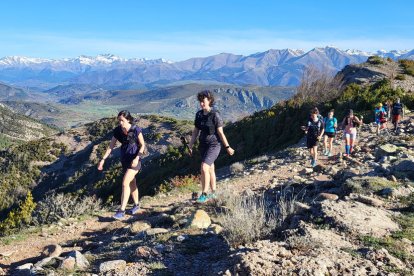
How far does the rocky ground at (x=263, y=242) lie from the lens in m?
4.07

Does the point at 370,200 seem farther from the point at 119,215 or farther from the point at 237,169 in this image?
the point at 237,169

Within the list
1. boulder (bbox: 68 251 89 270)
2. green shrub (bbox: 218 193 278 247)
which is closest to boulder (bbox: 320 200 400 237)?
green shrub (bbox: 218 193 278 247)

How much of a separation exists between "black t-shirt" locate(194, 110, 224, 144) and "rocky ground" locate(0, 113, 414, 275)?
1206 mm

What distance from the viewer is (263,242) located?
4.43m

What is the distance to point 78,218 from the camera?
9188 millimetres

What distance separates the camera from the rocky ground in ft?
13.4

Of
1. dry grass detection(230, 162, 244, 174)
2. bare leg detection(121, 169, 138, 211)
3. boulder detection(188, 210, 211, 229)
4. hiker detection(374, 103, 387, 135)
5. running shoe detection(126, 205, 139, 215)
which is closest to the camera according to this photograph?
boulder detection(188, 210, 211, 229)

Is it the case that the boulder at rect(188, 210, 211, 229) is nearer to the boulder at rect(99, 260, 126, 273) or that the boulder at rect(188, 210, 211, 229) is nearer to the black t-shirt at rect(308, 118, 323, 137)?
the boulder at rect(99, 260, 126, 273)

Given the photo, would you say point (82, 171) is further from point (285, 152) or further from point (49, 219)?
point (49, 219)

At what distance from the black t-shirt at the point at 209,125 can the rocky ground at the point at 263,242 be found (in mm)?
1206

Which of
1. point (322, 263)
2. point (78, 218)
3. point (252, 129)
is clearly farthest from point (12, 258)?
point (252, 129)

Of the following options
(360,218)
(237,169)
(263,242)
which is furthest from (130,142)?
(237,169)

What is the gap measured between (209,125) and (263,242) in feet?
12.8

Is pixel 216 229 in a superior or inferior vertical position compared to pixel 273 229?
inferior
